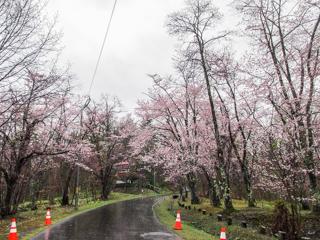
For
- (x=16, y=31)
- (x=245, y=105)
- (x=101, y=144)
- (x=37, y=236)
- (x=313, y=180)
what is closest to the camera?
(x=16, y=31)

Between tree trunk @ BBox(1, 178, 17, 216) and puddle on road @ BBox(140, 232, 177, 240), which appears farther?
tree trunk @ BBox(1, 178, 17, 216)

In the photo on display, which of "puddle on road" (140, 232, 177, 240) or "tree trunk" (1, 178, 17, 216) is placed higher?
"tree trunk" (1, 178, 17, 216)

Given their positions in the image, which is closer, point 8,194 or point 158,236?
point 158,236

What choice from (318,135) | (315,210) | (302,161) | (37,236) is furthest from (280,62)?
(37,236)

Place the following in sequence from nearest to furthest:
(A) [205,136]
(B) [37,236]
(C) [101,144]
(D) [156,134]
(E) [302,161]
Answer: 1. (B) [37,236]
2. (E) [302,161]
3. (A) [205,136]
4. (D) [156,134]
5. (C) [101,144]

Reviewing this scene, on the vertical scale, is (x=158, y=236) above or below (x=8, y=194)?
below

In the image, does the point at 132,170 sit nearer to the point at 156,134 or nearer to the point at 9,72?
the point at 156,134

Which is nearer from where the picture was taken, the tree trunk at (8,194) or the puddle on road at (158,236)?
the puddle on road at (158,236)

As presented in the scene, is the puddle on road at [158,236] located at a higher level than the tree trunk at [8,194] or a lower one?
lower

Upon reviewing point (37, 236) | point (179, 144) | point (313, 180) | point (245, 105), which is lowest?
point (37, 236)

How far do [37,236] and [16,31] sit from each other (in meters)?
7.44

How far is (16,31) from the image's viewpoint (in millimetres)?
9664

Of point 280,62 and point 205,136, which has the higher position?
point 280,62

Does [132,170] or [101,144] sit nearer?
[101,144]
